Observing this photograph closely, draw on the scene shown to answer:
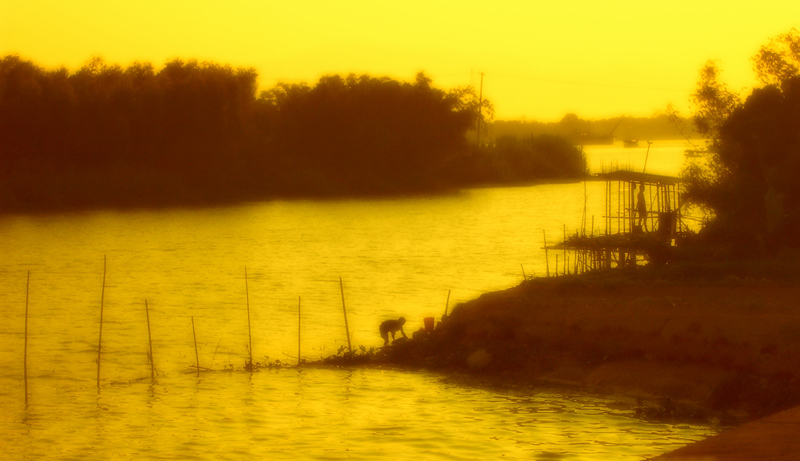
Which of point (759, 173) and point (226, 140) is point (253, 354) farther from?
point (226, 140)

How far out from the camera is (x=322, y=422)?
52.0 feet

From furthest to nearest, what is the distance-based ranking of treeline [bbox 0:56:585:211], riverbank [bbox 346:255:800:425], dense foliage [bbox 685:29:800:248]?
treeline [bbox 0:56:585:211] → dense foliage [bbox 685:29:800:248] → riverbank [bbox 346:255:800:425]

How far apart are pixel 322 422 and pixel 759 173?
55.0 feet

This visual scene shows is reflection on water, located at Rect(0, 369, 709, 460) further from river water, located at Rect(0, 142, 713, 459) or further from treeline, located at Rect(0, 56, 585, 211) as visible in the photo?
treeline, located at Rect(0, 56, 585, 211)

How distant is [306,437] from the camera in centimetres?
1508

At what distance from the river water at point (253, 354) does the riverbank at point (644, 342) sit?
0.65m

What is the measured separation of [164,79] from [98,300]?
41.8 meters

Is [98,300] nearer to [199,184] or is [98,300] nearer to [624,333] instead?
[624,333]

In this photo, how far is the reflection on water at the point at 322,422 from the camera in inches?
556

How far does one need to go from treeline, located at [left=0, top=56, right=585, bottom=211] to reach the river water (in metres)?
12.6

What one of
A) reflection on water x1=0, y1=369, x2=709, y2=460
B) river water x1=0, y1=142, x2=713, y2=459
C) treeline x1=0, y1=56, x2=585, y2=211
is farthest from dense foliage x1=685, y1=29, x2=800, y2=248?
treeline x1=0, y1=56, x2=585, y2=211

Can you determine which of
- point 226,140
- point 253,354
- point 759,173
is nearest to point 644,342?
point 253,354

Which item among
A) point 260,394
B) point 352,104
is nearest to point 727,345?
point 260,394

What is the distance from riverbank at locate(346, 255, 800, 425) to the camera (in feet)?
48.1
